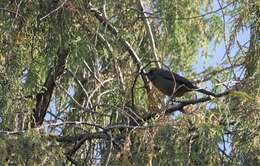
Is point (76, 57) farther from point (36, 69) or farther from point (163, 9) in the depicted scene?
point (163, 9)

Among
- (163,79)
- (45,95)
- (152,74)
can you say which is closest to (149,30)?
(152,74)

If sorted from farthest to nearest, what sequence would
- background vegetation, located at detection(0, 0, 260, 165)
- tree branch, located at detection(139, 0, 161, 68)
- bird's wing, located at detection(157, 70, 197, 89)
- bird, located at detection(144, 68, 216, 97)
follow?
tree branch, located at detection(139, 0, 161, 68), bird, located at detection(144, 68, 216, 97), bird's wing, located at detection(157, 70, 197, 89), background vegetation, located at detection(0, 0, 260, 165)

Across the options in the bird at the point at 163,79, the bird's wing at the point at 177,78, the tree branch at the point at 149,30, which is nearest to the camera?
the bird's wing at the point at 177,78

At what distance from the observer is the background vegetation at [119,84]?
368 centimetres

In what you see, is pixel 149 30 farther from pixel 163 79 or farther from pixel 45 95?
pixel 45 95

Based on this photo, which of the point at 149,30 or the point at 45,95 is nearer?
the point at 149,30

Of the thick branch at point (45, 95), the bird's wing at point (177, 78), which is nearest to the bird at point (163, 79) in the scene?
the bird's wing at point (177, 78)

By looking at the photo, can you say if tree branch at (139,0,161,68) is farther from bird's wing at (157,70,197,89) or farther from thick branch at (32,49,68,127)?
thick branch at (32,49,68,127)

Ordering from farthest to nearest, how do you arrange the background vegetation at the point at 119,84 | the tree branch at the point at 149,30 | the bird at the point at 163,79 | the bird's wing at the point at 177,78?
1. the tree branch at the point at 149,30
2. the bird at the point at 163,79
3. the bird's wing at the point at 177,78
4. the background vegetation at the point at 119,84

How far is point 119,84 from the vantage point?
17.5 ft

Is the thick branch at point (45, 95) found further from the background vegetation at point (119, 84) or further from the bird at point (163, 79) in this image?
the bird at point (163, 79)

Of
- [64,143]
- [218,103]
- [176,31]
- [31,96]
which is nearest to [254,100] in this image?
[218,103]

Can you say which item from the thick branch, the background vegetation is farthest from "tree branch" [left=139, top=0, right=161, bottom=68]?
the thick branch

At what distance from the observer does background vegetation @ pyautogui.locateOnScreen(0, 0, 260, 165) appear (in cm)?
368
